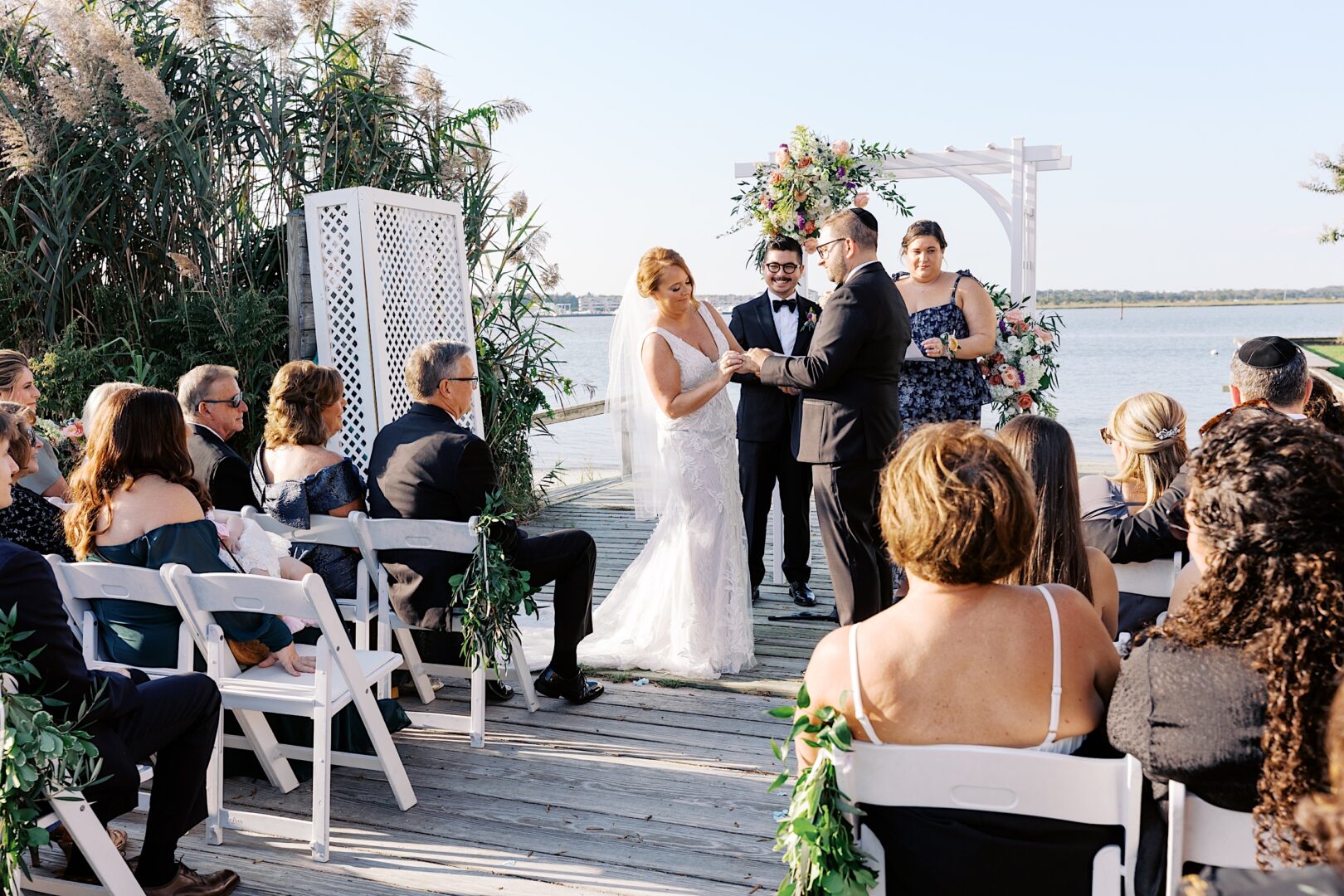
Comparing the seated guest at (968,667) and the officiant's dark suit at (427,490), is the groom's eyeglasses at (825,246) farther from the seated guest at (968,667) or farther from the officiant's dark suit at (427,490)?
the seated guest at (968,667)

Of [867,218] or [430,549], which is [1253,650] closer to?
[430,549]

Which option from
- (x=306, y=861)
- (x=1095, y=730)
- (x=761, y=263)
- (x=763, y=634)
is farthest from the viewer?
(x=761, y=263)

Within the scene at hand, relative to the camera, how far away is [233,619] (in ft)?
10.3

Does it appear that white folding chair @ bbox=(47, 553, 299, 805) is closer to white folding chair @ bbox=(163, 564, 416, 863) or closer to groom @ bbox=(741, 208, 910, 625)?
white folding chair @ bbox=(163, 564, 416, 863)

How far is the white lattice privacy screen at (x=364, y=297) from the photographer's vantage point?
18.6ft

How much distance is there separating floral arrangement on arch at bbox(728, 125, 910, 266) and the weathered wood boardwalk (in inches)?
106

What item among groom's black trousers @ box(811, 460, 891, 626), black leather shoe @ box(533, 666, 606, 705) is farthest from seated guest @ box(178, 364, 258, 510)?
groom's black trousers @ box(811, 460, 891, 626)

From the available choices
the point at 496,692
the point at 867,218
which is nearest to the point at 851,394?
the point at 867,218

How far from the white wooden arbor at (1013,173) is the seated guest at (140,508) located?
4.48 meters

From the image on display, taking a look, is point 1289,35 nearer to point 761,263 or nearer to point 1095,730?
point 761,263

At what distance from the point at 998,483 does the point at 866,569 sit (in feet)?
8.82

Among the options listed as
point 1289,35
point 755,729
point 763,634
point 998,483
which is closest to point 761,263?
point 763,634

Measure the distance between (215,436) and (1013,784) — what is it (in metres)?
3.26

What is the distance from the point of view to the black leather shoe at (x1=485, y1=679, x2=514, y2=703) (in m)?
4.29
